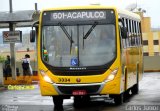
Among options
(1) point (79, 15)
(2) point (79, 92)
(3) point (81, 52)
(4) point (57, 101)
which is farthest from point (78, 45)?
(4) point (57, 101)

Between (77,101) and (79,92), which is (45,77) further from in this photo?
(77,101)

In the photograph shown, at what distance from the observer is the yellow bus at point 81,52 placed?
50.0 feet

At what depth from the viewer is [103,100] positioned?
1853 cm

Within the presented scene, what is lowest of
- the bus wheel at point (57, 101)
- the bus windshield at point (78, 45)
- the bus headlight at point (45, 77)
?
the bus wheel at point (57, 101)

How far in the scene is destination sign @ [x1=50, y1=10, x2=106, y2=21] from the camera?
15.8 metres

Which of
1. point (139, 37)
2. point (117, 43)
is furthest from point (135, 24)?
point (117, 43)

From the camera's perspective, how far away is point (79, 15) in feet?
51.8

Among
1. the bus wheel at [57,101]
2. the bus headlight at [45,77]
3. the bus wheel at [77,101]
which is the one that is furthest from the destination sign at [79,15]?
the bus wheel at [77,101]

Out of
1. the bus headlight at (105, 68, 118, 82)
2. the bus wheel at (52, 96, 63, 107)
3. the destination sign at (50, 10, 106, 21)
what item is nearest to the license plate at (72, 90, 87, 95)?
the bus headlight at (105, 68, 118, 82)

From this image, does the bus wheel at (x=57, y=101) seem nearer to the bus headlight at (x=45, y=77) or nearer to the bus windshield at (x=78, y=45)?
the bus headlight at (x=45, y=77)

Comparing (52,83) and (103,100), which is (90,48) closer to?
(52,83)

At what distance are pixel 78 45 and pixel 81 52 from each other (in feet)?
0.72

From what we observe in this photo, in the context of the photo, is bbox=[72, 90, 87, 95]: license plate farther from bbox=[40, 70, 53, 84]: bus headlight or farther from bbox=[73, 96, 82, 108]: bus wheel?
bbox=[73, 96, 82, 108]: bus wheel

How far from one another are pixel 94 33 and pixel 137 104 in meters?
2.67
